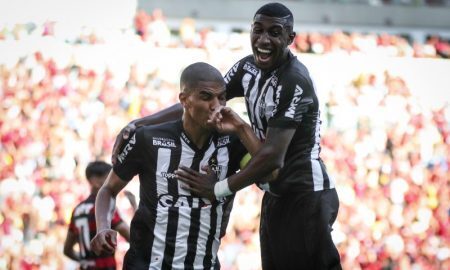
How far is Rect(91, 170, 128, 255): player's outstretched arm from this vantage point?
3.93m

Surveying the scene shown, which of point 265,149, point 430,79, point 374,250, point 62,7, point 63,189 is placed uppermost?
point 62,7

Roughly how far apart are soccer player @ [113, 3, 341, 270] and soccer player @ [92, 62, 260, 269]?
16cm

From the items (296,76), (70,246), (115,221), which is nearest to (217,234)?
(296,76)

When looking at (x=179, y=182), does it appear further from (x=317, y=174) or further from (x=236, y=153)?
(x=317, y=174)

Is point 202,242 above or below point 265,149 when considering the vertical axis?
below

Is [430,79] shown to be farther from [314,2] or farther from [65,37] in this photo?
[65,37]

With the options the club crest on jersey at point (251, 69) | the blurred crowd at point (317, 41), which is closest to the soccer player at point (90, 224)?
the club crest on jersey at point (251, 69)

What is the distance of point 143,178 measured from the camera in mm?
4172

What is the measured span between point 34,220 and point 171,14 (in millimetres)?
4242

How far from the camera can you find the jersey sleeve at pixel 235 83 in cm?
481

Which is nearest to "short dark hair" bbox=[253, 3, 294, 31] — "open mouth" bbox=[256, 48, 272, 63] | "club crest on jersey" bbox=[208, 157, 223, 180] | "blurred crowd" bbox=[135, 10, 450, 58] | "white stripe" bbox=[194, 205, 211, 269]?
"open mouth" bbox=[256, 48, 272, 63]

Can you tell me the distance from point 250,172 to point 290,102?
47cm

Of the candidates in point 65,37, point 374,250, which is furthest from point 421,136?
point 65,37

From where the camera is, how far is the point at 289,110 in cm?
432
